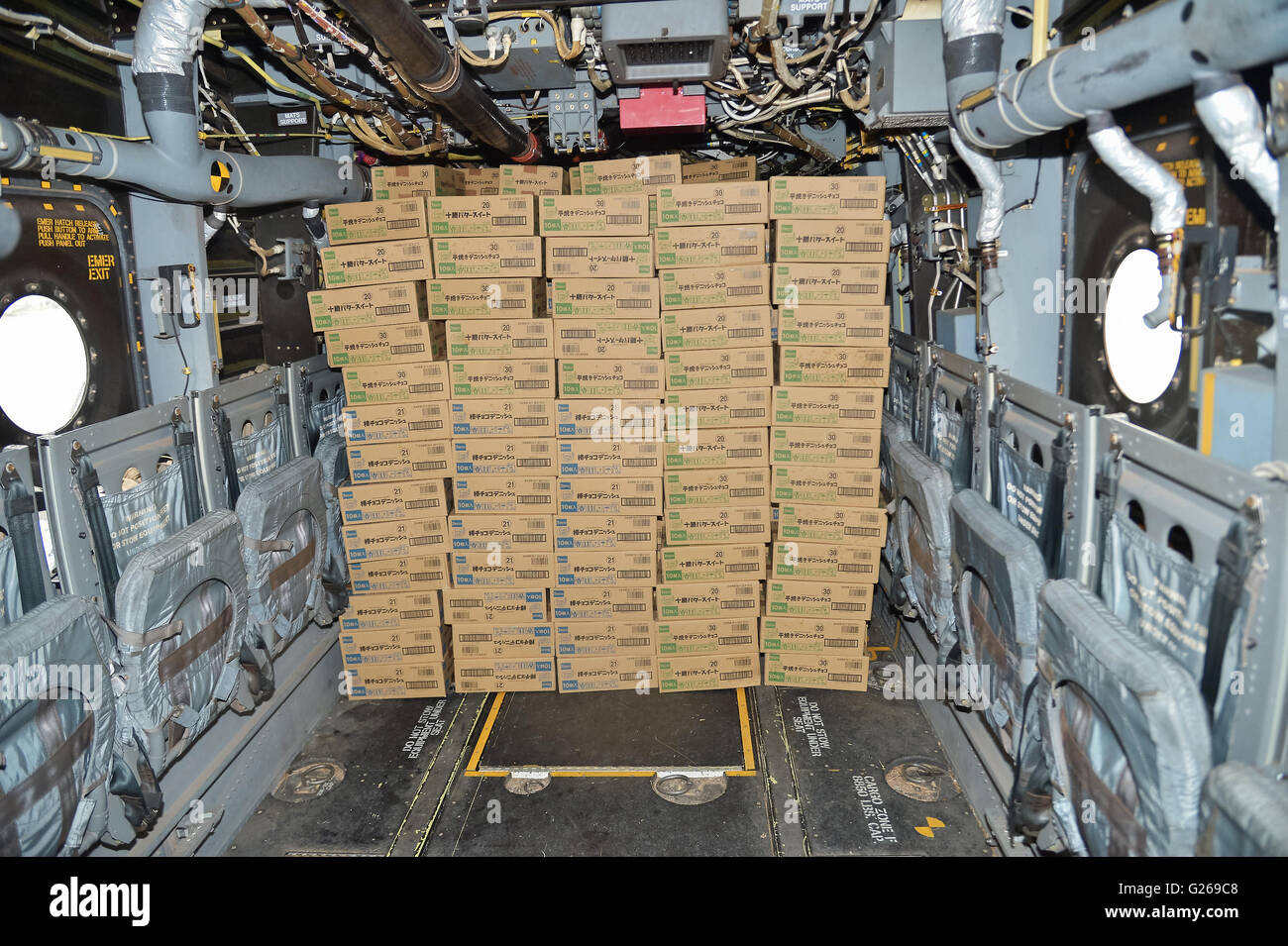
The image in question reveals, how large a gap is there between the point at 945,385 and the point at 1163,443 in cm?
238

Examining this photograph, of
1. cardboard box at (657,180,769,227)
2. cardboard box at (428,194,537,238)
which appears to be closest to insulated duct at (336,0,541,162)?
cardboard box at (428,194,537,238)

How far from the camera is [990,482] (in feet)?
13.0

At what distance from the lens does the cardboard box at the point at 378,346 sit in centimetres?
491

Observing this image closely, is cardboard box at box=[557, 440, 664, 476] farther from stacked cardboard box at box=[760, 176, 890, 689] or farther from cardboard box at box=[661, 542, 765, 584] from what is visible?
stacked cardboard box at box=[760, 176, 890, 689]

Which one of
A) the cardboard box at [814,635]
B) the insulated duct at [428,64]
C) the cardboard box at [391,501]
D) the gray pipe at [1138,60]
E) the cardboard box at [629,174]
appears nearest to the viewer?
the gray pipe at [1138,60]

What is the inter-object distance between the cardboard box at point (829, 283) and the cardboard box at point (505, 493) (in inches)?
70.0

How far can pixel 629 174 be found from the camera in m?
4.93

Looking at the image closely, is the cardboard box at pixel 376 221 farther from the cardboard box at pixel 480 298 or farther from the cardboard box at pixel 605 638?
the cardboard box at pixel 605 638

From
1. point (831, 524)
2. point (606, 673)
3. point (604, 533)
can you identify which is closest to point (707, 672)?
point (606, 673)

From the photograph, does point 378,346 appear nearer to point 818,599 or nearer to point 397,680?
point 397,680

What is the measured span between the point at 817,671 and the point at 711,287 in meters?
2.49

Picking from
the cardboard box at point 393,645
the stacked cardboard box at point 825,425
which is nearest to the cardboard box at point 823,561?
the stacked cardboard box at point 825,425

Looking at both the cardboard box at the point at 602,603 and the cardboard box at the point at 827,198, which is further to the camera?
the cardboard box at the point at 602,603

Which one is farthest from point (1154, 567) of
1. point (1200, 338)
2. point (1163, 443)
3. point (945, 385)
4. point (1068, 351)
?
point (945, 385)
